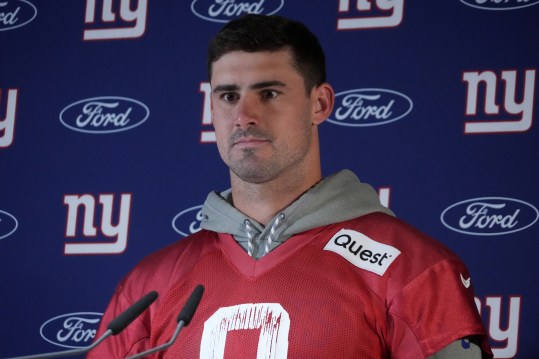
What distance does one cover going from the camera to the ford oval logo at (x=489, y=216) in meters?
3.24

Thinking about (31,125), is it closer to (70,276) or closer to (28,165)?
(28,165)

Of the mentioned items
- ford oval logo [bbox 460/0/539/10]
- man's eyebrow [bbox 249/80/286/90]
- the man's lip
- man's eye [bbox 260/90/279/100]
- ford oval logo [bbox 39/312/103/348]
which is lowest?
ford oval logo [bbox 39/312/103/348]

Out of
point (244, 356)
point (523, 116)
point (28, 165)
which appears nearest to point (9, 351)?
point (28, 165)

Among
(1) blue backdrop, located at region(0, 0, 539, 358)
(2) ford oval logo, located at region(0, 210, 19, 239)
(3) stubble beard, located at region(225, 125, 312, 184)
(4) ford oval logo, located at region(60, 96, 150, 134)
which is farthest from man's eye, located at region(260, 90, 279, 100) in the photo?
(2) ford oval logo, located at region(0, 210, 19, 239)

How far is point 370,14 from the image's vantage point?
3.51 m

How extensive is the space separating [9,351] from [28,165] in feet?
1.92

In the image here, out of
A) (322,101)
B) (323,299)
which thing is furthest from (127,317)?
(322,101)

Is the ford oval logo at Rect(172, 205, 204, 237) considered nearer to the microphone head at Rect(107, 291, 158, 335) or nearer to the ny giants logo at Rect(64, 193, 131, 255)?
the ny giants logo at Rect(64, 193, 131, 255)

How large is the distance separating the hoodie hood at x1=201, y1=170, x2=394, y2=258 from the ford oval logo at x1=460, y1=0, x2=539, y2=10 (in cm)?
81

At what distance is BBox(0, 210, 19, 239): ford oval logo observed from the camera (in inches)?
146

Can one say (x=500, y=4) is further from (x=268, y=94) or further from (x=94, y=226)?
(x=94, y=226)

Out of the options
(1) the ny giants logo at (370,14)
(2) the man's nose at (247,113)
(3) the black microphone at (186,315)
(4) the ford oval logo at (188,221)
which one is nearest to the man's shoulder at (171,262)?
(2) the man's nose at (247,113)

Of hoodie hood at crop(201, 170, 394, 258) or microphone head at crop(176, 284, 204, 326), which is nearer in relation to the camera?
microphone head at crop(176, 284, 204, 326)

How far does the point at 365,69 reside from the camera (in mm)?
3473
